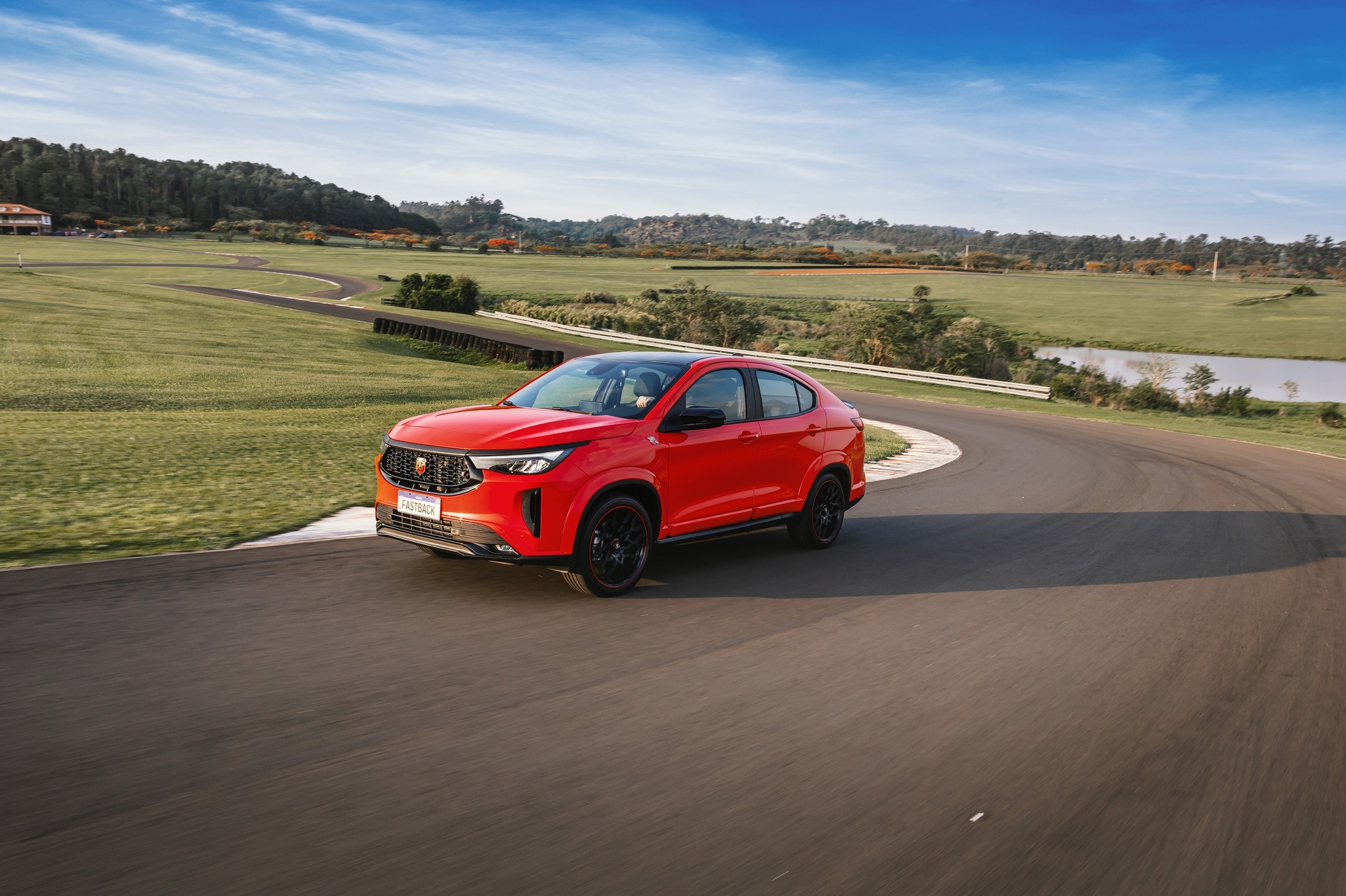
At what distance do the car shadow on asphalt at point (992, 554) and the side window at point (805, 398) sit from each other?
1.33 m

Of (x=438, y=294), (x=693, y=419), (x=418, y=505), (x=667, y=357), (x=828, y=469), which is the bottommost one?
(x=418, y=505)

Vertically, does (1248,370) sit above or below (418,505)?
above

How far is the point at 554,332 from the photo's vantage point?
4981 cm

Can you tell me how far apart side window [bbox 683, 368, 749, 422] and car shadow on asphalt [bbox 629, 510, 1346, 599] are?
1307mm

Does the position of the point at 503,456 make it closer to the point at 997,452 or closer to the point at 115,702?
the point at 115,702

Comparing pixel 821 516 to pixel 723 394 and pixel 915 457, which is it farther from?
pixel 915 457

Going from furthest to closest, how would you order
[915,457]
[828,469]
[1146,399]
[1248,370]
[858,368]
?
[1248,370], [858,368], [1146,399], [915,457], [828,469]

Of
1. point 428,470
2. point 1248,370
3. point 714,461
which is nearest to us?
point 428,470

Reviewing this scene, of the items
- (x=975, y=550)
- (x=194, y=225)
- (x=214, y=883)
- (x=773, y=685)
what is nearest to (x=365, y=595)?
(x=773, y=685)

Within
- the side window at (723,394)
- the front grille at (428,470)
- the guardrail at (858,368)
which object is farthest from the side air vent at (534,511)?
the guardrail at (858,368)

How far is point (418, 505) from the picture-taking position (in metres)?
6.98

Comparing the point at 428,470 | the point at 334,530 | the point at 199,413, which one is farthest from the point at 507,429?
the point at 199,413

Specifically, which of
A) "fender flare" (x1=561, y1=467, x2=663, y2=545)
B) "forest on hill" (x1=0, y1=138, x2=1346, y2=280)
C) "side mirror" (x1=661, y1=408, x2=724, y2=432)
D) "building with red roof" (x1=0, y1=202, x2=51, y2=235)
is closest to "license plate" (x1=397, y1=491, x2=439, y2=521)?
"fender flare" (x1=561, y1=467, x2=663, y2=545)

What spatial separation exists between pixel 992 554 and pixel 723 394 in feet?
9.93
